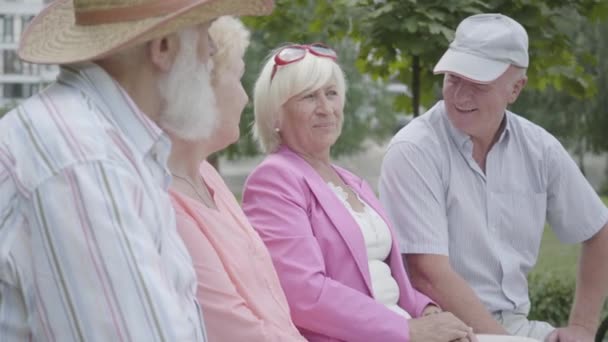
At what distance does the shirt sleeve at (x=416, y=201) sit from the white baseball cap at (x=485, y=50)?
330 mm

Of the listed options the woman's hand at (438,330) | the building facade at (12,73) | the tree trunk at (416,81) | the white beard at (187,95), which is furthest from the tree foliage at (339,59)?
the building facade at (12,73)

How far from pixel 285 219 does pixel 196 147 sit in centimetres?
66

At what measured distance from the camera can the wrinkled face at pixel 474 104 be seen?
139 inches

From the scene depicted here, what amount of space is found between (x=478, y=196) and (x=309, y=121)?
73cm

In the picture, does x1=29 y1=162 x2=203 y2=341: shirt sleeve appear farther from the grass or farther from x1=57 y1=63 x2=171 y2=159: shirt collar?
the grass

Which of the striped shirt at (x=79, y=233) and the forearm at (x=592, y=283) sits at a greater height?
the striped shirt at (x=79, y=233)

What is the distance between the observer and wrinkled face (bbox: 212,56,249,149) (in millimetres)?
2303

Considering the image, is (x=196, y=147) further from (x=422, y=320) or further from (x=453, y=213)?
(x=453, y=213)

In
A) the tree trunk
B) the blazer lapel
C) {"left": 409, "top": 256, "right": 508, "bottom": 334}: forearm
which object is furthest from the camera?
the tree trunk

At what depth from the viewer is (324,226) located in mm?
3082

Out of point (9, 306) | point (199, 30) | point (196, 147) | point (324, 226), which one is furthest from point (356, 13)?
point (9, 306)

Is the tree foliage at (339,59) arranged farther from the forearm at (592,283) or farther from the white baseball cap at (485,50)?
the forearm at (592,283)

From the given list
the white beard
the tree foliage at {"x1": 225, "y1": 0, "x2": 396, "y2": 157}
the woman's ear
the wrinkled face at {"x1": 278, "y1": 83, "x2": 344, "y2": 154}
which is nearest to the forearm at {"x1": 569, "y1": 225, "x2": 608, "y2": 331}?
the wrinkled face at {"x1": 278, "y1": 83, "x2": 344, "y2": 154}

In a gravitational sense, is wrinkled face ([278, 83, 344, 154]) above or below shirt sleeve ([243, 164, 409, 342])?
above
